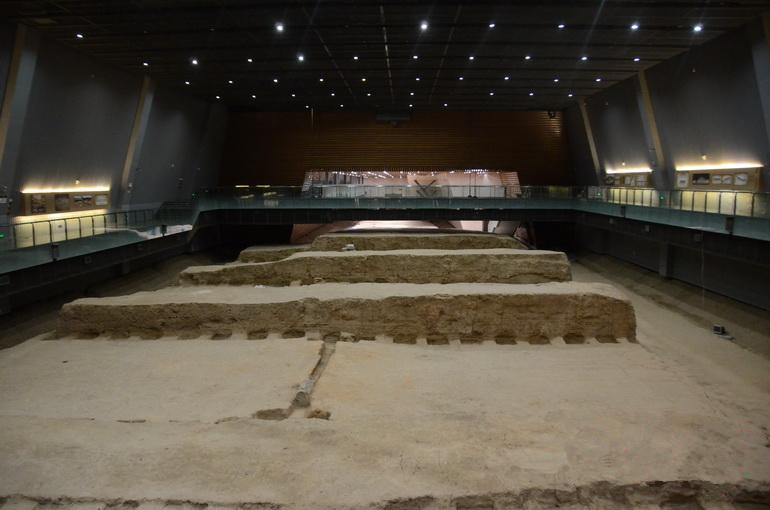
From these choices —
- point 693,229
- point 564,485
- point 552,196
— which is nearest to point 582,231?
point 552,196

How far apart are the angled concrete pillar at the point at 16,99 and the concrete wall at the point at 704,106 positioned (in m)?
17.0

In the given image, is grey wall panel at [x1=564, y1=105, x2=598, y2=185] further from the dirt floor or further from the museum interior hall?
the dirt floor

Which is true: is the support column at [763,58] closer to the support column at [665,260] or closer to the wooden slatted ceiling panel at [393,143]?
the support column at [665,260]

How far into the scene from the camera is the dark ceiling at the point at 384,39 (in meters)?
12.0

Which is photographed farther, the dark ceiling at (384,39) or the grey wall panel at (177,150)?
the grey wall panel at (177,150)

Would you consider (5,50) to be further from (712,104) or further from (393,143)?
(393,143)

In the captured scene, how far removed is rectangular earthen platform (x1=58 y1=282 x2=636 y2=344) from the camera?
27.6 ft

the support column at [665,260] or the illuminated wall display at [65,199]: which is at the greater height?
the illuminated wall display at [65,199]

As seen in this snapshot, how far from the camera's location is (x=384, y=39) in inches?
576

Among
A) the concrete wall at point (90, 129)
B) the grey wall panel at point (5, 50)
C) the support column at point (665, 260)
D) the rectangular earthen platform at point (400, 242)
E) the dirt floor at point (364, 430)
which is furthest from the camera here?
the support column at point (665, 260)

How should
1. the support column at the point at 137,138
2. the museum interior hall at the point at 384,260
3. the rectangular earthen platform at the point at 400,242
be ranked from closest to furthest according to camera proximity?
the museum interior hall at the point at 384,260 → the rectangular earthen platform at the point at 400,242 → the support column at the point at 137,138

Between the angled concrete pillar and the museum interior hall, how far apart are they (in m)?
0.06

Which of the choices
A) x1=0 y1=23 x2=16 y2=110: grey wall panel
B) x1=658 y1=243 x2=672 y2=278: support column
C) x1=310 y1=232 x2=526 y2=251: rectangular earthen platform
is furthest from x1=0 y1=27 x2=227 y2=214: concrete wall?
x1=658 y1=243 x2=672 y2=278: support column

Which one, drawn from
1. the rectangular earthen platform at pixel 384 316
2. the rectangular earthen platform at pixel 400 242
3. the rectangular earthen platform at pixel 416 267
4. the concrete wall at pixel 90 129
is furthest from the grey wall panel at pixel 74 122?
the rectangular earthen platform at pixel 384 316
